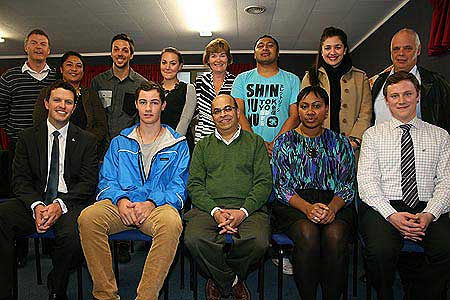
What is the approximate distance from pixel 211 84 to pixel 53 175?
4.49 feet

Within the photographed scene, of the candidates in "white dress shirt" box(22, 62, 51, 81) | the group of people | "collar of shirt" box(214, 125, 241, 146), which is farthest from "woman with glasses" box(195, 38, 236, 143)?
"white dress shirt" box(22, 62, 51, 81)

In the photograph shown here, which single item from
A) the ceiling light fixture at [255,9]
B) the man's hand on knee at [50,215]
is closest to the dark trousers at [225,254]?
the man's hand on knee at [50,215]

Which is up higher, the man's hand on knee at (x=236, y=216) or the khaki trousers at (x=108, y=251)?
the man's hand on knee at (x=236, y=216)

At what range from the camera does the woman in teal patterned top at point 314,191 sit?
2.21 metres

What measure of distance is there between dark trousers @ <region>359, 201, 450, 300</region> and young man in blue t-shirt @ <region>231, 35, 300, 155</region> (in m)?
1.03

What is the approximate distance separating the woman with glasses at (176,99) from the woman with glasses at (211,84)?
0.08m

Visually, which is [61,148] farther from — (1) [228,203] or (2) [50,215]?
(1) [228,203]

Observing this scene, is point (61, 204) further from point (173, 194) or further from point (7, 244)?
point (173, 194)

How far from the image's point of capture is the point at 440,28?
4.21 metres

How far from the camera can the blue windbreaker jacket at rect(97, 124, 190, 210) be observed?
2539 mm

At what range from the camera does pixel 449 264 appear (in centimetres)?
215

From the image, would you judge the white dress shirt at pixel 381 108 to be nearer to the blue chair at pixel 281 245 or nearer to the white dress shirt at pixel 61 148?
the blue chair at pixel 281 245

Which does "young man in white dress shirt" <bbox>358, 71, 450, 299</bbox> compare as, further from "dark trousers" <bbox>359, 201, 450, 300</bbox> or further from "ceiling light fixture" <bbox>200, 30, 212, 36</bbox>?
"ceiling light fixture" <bbox>200, 30, 212, 36</bbox>

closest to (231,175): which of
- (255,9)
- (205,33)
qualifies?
(255,9)
